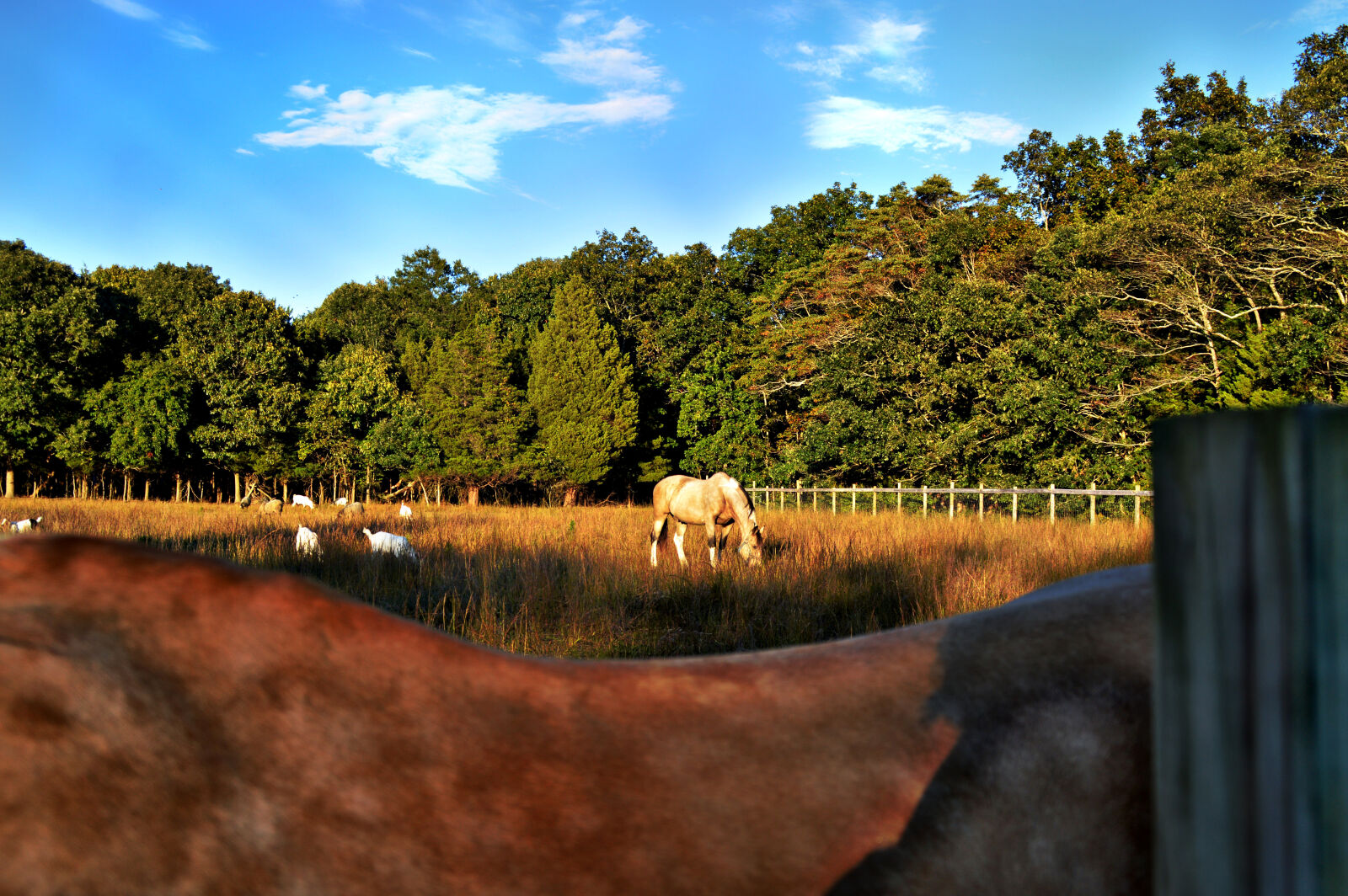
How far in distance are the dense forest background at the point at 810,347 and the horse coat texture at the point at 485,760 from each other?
56.9 feet

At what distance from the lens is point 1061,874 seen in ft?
2.67

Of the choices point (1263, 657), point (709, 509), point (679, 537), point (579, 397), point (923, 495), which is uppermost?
point (579, 397)

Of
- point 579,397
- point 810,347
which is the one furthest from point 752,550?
point 579,397

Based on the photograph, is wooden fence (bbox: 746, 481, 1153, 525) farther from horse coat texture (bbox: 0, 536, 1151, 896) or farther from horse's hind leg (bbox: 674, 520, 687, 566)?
horse coat texture (bbox: 0, 536, 1151, 896)

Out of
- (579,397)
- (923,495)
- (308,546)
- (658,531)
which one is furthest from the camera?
(579,397)

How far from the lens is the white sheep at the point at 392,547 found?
9.35 m

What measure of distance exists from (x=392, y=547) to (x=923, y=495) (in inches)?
655

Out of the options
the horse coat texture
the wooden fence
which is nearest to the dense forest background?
the wooden fence

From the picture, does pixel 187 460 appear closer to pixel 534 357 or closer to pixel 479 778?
pixel 534 357

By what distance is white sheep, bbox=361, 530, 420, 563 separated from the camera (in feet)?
30.7

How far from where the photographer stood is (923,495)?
73.9 ft

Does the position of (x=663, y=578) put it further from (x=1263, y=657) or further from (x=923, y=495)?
(x=923, y=495)

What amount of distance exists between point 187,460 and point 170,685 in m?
42.8

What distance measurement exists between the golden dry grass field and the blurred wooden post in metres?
5.00
